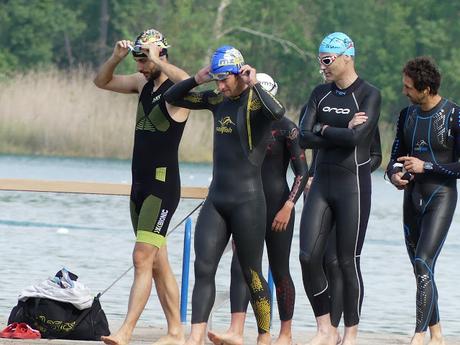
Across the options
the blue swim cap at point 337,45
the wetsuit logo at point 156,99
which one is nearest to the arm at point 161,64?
the wetsuit logo at point 156,99

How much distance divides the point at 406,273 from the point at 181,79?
383 inches

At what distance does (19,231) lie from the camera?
71.3 ft

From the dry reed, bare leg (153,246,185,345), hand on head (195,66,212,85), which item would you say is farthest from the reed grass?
hand on head (195,66,212,85)

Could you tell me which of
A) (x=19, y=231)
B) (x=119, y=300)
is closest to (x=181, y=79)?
(x=119, y=300)

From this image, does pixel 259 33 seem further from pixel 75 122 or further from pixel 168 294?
pixel 168 294

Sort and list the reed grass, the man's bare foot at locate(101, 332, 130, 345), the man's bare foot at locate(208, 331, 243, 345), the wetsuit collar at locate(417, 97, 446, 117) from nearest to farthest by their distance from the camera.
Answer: the man's bare foot at locate(101, 332, 130, 345)
the man's bare foot at locate(208, 331, 243, 345)
the wetsuit collar at locate(417, 97, 446, 117)
the reed grass

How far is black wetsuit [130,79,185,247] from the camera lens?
914 cm

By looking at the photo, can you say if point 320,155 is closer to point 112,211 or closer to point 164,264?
point 164,264

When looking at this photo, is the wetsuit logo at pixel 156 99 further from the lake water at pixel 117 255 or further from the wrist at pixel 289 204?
the lake water at pixel 117 255

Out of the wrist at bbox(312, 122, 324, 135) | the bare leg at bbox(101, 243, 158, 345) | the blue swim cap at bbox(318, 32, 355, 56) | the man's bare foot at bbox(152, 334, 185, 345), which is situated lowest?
the man's bare foot at bbox(152, 334, 185, 345)

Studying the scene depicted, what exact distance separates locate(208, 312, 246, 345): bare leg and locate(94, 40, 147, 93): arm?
151cm

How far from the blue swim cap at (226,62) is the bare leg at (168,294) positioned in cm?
122

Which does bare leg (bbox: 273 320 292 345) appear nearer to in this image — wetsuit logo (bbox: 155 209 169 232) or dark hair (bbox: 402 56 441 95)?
wetsuit logo (bbox: 155 209 169 232)

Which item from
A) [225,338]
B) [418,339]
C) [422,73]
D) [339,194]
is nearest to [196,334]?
[225,338]
